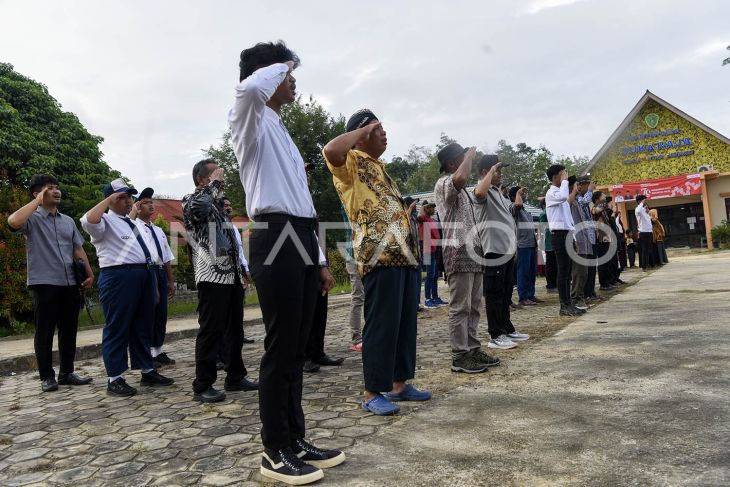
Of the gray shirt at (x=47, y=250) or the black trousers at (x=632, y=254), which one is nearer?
the gray shirt at (x=47, y=250)

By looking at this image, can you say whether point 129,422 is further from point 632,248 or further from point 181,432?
point 632,248

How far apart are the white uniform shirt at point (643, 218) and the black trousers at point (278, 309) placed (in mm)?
12964

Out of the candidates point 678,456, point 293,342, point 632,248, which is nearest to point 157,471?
point 293,342

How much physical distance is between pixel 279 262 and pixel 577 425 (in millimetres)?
1718

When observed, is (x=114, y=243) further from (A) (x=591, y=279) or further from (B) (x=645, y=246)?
(B) (x=645, y=246)

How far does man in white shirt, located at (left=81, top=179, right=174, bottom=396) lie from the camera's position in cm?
435

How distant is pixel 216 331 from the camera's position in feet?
→ 12.9

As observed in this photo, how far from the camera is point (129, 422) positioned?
3.39 meters

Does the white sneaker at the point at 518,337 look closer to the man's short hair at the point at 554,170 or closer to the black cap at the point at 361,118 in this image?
the man's short hair at the point at 554,170

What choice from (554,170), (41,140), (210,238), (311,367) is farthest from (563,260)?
(41,140)

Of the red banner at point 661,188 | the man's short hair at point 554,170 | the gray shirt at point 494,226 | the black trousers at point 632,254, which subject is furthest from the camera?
the red banner at point 661,188

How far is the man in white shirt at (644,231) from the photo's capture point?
1334 centimetres

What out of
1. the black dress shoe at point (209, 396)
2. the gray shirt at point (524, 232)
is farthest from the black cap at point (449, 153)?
the gray shirt at point (524, 232)

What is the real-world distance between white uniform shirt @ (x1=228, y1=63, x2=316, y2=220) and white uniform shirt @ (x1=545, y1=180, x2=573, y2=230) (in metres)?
4.91
